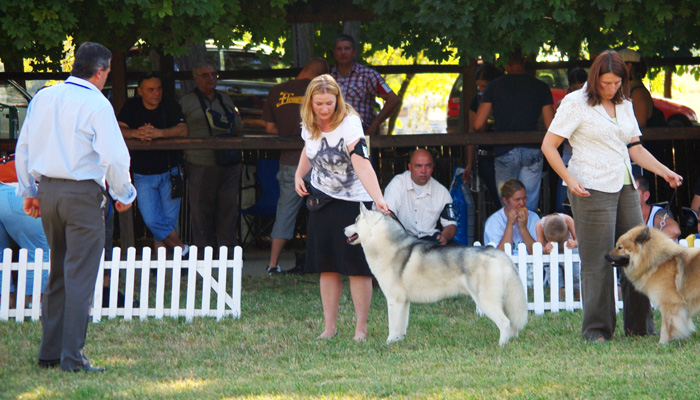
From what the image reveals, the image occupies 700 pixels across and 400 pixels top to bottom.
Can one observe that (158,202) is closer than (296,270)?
Yes

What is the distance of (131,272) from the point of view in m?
6.96

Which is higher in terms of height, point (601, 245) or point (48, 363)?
point (601, 245)

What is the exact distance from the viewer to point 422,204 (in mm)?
8078

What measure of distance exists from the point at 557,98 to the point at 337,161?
28.7 ft

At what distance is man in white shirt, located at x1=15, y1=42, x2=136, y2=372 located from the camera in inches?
187

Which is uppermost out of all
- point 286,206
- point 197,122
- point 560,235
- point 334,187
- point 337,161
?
point 197,122

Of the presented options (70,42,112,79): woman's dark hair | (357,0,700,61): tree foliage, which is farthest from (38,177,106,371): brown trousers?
(357,0,700,61): tree foliage

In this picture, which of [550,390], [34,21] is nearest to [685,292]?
[550,390]

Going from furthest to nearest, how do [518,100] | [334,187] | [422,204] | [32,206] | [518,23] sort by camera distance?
[518,100] < [422,204] < [518,23] < [334,187] < [32,206]

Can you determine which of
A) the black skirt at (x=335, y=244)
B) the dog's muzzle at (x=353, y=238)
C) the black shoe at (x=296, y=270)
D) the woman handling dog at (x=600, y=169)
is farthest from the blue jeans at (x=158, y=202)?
the woman handling dog at (x=600, y=169)

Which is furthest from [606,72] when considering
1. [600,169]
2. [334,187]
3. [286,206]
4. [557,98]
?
[557,98]

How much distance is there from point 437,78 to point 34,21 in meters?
16.9

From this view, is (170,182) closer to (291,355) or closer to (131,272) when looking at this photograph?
(131,272)

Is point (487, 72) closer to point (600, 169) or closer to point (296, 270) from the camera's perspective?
point (296, 270)
